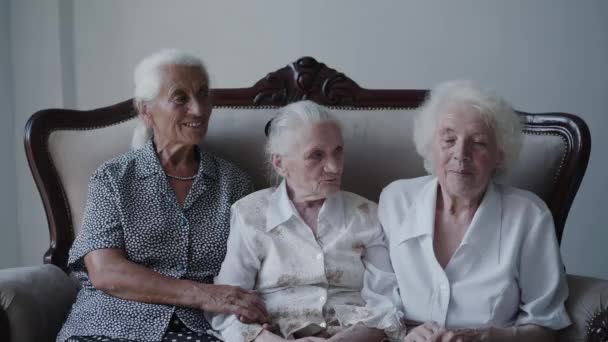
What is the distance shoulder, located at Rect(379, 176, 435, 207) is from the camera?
191cm

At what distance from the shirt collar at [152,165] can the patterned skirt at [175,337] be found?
0.44m

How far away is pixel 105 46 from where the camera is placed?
3072 millimetres

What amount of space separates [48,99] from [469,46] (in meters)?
1.86

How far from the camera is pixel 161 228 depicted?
1.98m

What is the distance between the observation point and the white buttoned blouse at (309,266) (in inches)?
71.1

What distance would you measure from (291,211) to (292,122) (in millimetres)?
248

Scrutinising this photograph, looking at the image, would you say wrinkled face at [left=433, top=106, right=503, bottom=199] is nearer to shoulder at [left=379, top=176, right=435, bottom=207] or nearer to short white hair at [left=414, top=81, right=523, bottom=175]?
short white hair at [left=414, top=81, right=523, bottom=175]

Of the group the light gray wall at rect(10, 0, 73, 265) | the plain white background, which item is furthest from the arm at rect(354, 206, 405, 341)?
the light gray wall at rect(10, 0, 73, 265)

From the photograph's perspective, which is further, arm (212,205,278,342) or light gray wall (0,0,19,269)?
light gray wall (0,0,19,269)

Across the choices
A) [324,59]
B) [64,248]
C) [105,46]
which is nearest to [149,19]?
[105,46]

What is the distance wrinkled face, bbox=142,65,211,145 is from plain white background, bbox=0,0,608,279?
58 cm

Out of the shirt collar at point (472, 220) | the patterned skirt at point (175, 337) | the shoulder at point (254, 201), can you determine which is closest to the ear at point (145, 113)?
the shoulder at point (254, 201)

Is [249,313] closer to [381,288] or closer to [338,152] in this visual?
[381,288]

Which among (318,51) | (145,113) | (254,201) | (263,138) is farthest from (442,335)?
(318,51)
